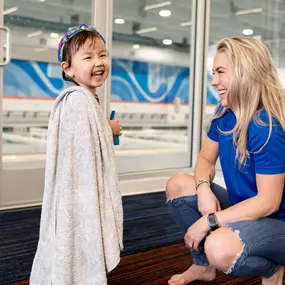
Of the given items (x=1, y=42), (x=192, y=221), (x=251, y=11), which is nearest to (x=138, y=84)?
(x=251, y=11)

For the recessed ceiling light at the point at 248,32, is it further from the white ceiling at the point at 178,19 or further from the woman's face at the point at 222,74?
the woman's face at the point at 222,74

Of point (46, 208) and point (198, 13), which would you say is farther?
point (198, 13)

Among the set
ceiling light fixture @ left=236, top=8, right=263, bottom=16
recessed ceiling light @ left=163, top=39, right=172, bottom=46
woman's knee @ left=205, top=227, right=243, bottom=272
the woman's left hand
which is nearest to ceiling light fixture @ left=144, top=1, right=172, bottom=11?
recessed ceiling light @ left=163, top=39, right=172, bottom=46

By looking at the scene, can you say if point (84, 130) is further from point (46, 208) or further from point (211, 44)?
point (211, 44)

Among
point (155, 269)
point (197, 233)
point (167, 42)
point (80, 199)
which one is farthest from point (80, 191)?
point (167, 42)

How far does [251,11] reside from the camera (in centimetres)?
427

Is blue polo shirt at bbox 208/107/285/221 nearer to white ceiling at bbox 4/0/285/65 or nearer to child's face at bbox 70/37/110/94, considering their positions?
child's face at bbox 70/37/110/94

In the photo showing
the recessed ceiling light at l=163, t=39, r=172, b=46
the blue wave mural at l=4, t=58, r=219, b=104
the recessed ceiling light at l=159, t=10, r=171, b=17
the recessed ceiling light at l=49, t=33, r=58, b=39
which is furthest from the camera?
the recessed ceiling light at l=163, t=39, r=172, b=46

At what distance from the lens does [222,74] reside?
132 centimetres

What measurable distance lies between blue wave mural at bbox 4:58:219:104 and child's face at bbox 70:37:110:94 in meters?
1.74

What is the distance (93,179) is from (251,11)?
3623 mm

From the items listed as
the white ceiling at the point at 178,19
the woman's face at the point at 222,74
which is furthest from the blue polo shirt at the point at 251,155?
the white ceiling at the point at 178,19

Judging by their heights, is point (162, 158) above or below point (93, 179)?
below

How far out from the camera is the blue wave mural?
3.08 metres
